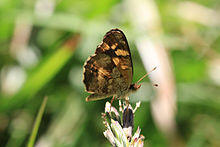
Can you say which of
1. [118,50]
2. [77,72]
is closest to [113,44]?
[118,50]

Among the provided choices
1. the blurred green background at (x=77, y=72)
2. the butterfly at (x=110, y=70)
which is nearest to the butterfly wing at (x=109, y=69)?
the butterfly at (x=110, y=70)

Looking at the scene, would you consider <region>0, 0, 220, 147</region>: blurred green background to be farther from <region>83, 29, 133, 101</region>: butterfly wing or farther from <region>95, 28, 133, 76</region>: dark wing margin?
<region>95, 28, 133, 76</region>: dark wing margin

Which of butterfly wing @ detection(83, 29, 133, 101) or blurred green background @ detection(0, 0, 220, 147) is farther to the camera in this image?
blurred green background @ detection(0, 0, 220, 147)

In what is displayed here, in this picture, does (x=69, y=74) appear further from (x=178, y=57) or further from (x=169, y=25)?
(x=169, y=25)

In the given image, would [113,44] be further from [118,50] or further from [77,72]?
[77,72]

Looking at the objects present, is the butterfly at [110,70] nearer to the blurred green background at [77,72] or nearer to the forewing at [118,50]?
the forewing at [118,50]

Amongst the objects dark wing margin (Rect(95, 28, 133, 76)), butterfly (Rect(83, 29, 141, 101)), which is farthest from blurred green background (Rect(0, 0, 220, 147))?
dark wing margin (Rect(95, 28, 133, 76))

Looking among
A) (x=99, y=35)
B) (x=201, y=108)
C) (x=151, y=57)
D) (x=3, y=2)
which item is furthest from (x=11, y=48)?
(x=201, y=108)

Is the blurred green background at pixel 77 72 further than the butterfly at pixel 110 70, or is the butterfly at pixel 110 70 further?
the blurred green background at pixel 77 72
